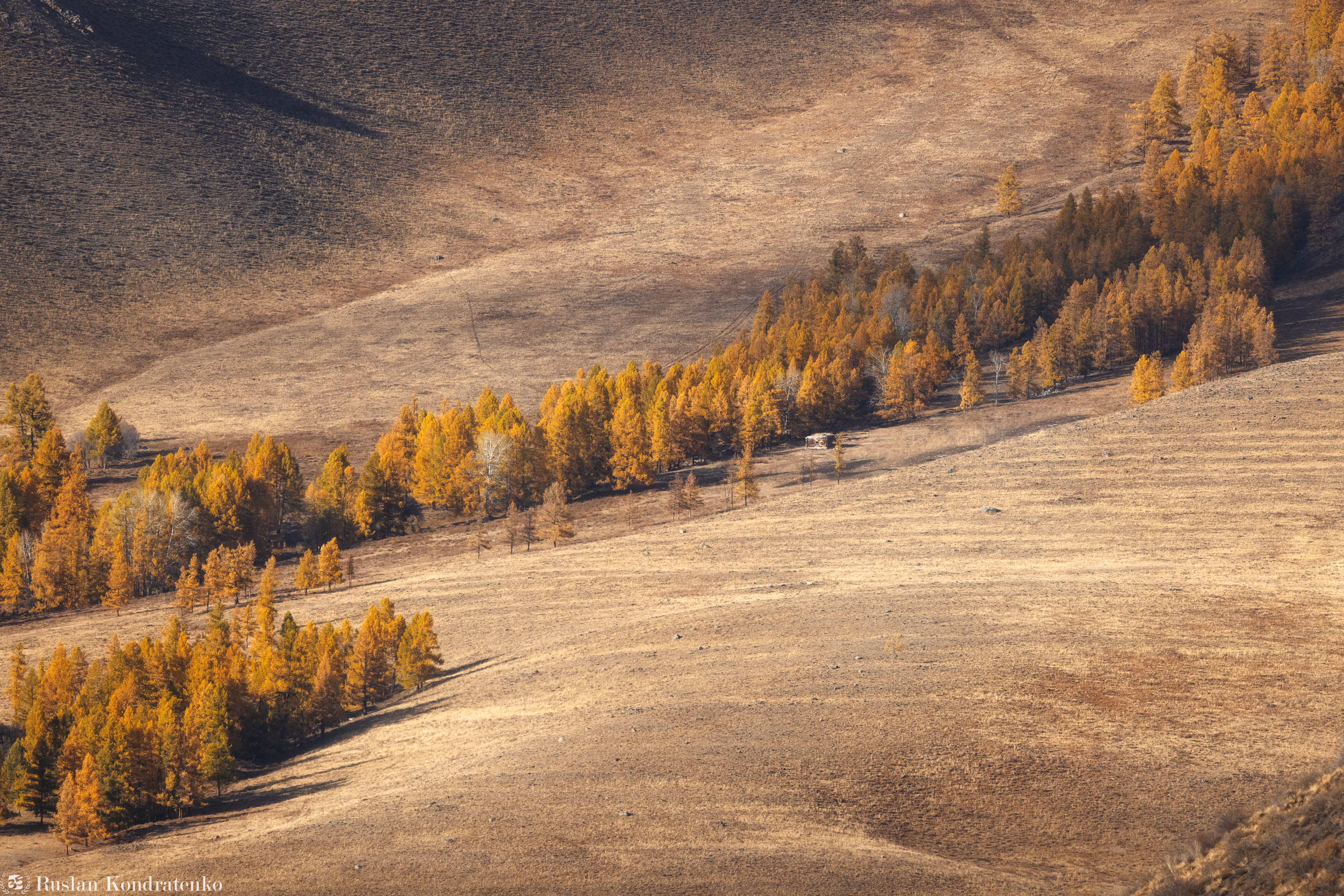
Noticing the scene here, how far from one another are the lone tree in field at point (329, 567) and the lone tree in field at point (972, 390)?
56.6 m

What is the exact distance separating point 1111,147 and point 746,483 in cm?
11275

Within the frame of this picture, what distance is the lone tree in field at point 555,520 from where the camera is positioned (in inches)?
3305

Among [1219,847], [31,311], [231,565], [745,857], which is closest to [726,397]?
[231,565]

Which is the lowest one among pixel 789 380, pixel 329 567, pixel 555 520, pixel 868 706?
pixel 868 706

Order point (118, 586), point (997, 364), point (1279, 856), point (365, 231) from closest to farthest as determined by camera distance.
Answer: point (1279, 856) → point (118, 586) → point (997, 364) → point (365, 231)

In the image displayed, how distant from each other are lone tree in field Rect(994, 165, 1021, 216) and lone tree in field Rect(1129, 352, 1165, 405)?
70.7m

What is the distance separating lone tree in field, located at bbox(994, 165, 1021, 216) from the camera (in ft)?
527

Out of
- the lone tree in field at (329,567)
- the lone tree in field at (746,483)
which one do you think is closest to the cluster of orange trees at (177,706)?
the lone tree in field at (329,567)

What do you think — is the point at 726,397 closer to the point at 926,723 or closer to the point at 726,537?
the point at 726,537

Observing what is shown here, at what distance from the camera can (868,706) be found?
38.7 metres

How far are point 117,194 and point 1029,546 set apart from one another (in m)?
155

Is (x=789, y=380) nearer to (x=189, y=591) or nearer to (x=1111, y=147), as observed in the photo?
(x=189, y=591)

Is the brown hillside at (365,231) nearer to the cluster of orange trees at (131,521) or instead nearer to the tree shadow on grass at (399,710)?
the cluster of orange trees at (131,521)

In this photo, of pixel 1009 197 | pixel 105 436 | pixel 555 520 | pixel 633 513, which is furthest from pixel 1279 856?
pixel 1009 197
